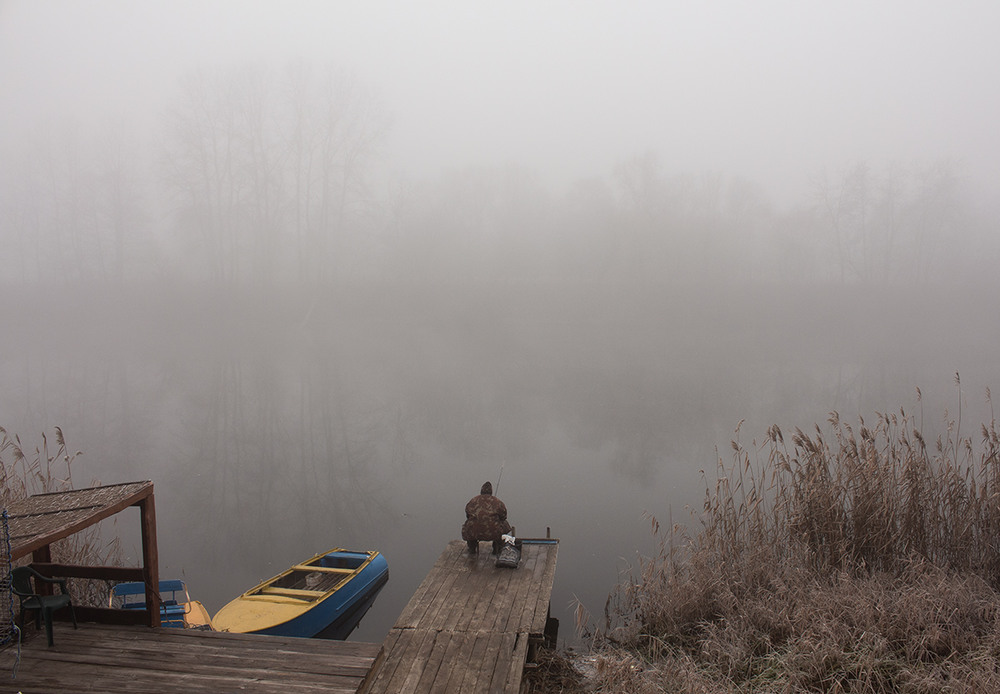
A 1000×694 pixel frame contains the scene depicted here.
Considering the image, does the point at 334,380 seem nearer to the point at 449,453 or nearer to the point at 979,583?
the point at 449,453

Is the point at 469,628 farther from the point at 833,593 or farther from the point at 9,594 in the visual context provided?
the point at 9,594

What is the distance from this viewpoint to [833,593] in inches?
271

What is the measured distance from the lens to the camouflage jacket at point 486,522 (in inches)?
346

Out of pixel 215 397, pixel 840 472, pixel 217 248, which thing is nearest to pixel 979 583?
pixel 840 472

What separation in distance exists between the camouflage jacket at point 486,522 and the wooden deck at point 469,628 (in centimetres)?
31

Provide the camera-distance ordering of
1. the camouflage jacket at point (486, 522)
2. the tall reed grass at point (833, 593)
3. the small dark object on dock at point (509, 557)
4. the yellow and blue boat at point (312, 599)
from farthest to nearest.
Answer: the camouflage jacket at point (486, 522) < the small dark object on dock at point (509, 557) < the yellow and blue boat at point (312, 599) < the tall reed grass at point (833, 593)

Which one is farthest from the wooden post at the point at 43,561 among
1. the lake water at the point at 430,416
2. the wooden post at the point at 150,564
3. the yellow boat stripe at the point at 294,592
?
the lake water at the point at 430,416

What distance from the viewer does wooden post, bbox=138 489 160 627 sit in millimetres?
5438

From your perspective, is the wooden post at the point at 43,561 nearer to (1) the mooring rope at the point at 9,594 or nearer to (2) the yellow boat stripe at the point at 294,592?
(1) the mooring rope at the point at 9,594

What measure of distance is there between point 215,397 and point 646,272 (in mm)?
59673

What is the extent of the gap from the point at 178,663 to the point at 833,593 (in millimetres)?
6213

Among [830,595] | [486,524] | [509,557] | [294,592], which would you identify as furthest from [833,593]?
[294,592]

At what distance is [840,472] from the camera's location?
837 centimetres

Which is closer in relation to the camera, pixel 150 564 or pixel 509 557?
pixel 150 564
